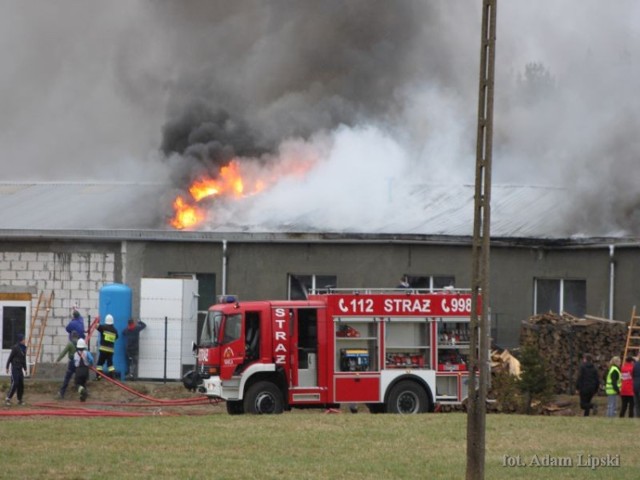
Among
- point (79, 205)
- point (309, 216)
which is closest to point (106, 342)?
point (309, 216)

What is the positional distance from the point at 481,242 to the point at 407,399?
12213 millimetres

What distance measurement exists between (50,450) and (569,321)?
1585 centimetres

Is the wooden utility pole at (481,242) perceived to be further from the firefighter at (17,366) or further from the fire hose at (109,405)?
the firefighter at (17,366)

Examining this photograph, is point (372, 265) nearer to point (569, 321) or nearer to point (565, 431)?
point (569, 321)

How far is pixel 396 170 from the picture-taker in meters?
39.1

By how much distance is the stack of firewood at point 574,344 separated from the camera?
103ft

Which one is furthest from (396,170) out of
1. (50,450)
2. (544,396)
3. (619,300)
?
(50,450)

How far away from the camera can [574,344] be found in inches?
1234

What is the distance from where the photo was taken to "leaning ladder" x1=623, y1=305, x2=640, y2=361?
30969 mm

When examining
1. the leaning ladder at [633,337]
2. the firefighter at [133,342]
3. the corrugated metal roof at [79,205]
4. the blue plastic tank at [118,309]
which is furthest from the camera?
the corrugated metal roof at [79,205]

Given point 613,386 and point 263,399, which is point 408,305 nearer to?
point 263,399

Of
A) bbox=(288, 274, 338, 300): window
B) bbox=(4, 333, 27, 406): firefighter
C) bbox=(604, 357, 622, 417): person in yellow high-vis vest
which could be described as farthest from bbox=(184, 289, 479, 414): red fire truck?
bbox=(288, 274, 338, 300): window

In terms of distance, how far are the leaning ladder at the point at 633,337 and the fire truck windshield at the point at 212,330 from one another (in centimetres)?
1014

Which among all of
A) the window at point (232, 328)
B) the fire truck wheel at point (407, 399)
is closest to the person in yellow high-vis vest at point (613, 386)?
the fire truck wheel at point (407, 399)
